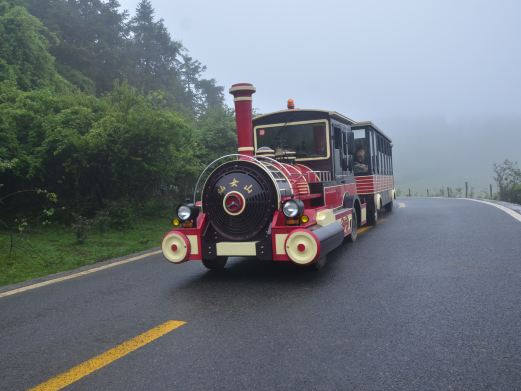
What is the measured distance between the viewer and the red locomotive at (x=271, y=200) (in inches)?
215

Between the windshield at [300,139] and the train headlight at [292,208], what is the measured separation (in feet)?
7.41

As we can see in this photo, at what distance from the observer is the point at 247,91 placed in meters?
6.20

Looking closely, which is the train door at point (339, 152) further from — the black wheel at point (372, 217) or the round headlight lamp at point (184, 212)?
the round headlight lamp at point (184, 212)

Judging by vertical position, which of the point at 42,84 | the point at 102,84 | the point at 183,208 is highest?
the point at 102,84

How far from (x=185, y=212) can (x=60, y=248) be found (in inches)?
147

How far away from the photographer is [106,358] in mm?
3271

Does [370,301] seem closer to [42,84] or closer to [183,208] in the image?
[183,208]

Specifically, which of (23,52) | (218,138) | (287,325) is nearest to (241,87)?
(287,325)

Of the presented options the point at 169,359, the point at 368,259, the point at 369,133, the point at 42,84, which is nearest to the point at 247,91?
the point at 368,259

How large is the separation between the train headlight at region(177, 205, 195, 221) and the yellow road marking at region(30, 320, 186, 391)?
2.06m

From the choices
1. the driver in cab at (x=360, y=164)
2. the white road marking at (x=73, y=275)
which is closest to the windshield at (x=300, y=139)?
the white road marking at (x=73, y=275)

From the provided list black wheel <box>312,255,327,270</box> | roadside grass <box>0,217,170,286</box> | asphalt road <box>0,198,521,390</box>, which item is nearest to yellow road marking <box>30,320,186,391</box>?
asphalt road <box>0,198,521,390</box>

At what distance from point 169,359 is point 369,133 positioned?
10385 millimetres

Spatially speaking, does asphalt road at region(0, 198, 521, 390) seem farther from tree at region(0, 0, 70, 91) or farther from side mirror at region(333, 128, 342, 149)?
tree at region(0, 0, 70, 91)
